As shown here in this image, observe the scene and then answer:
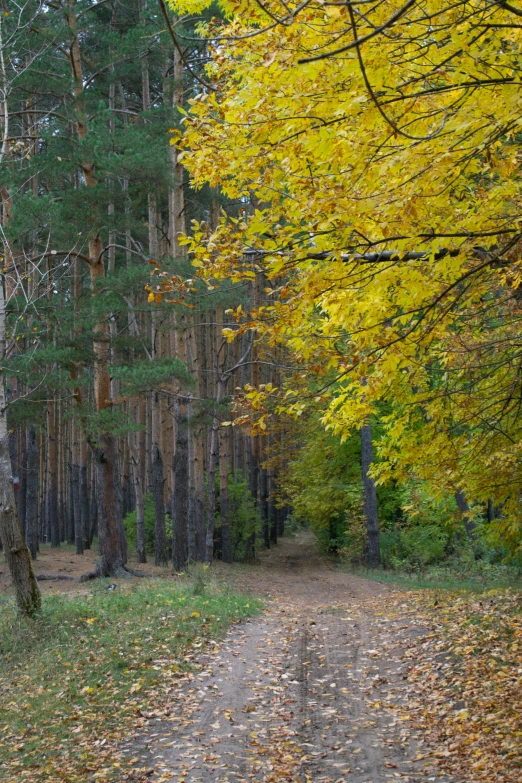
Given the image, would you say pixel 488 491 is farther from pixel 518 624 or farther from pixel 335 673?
pixel 335 673

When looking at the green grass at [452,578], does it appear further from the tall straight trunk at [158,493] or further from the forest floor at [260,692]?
the tall straight trunk at [158,493]

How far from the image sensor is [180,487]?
1892 centimetres

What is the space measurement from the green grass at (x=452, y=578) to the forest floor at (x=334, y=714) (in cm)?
274

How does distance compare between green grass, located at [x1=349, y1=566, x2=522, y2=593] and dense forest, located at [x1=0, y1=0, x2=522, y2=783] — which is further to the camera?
green grass, located at [x1=349, y1=566, x2=522, y2=593]

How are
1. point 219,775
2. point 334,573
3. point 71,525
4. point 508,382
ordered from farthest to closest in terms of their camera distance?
point 71,525 < point 334,573 < point 508,382 < point 219,775

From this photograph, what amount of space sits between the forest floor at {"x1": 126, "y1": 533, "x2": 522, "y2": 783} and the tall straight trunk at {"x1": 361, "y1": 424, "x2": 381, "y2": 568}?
33.8ft

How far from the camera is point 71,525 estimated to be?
37.5 meters

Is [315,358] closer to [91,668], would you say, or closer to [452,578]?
[91,668]

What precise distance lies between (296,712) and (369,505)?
14.8 metres

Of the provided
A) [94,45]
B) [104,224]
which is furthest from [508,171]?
[94,45]

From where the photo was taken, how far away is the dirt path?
545 cm

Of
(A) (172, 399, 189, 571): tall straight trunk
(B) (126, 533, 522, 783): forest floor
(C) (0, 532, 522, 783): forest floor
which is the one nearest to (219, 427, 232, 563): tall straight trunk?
(A) (172, 399, 189, 571): tall straight trunk

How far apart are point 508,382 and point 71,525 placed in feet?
109

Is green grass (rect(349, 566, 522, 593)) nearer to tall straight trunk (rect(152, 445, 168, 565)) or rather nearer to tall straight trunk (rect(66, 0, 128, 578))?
tall straight trunk (rect(152, 445, 168, 565))
